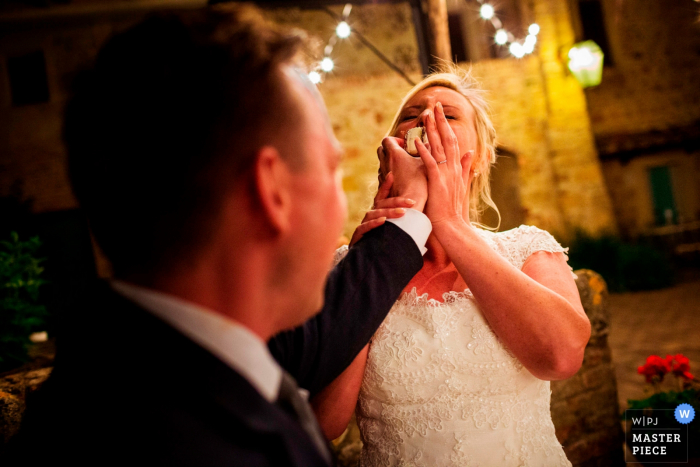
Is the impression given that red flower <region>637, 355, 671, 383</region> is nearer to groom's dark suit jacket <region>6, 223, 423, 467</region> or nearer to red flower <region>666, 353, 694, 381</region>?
red flower <region>666, 353, 694, 381</region>

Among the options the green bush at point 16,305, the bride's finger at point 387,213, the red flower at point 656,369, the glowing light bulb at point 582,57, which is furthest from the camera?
the glowing light bulb at point 582,57

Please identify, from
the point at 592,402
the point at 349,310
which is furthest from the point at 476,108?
the point at 592,402

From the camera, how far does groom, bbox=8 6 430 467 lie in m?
0.54

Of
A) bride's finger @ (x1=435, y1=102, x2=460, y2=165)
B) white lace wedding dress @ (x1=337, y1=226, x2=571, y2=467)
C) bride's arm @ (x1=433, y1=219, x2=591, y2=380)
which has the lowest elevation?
white lace wedding dress @ (x1=337, y1=226, x2=571, y2=467)

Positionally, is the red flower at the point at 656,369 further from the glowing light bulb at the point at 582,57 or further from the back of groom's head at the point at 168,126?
the glowing light bulb at the point at 582,57

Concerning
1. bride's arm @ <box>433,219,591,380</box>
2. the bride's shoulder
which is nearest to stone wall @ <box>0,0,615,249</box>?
the bride's shoulder

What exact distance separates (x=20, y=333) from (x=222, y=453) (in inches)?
88.1

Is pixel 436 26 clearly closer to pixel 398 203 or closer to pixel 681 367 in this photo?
pixel 681 367

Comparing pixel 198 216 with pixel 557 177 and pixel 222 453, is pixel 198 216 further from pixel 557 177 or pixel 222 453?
pixel 557 177

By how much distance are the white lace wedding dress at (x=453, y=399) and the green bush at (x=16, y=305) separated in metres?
1.77

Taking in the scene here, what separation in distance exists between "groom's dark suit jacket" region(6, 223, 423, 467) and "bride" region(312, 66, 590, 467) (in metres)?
0.74

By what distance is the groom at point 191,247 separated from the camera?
0.54 metres

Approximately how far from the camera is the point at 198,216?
0.59 m

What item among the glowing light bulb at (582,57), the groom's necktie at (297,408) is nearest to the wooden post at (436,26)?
the groom's necktie at (297,408)
